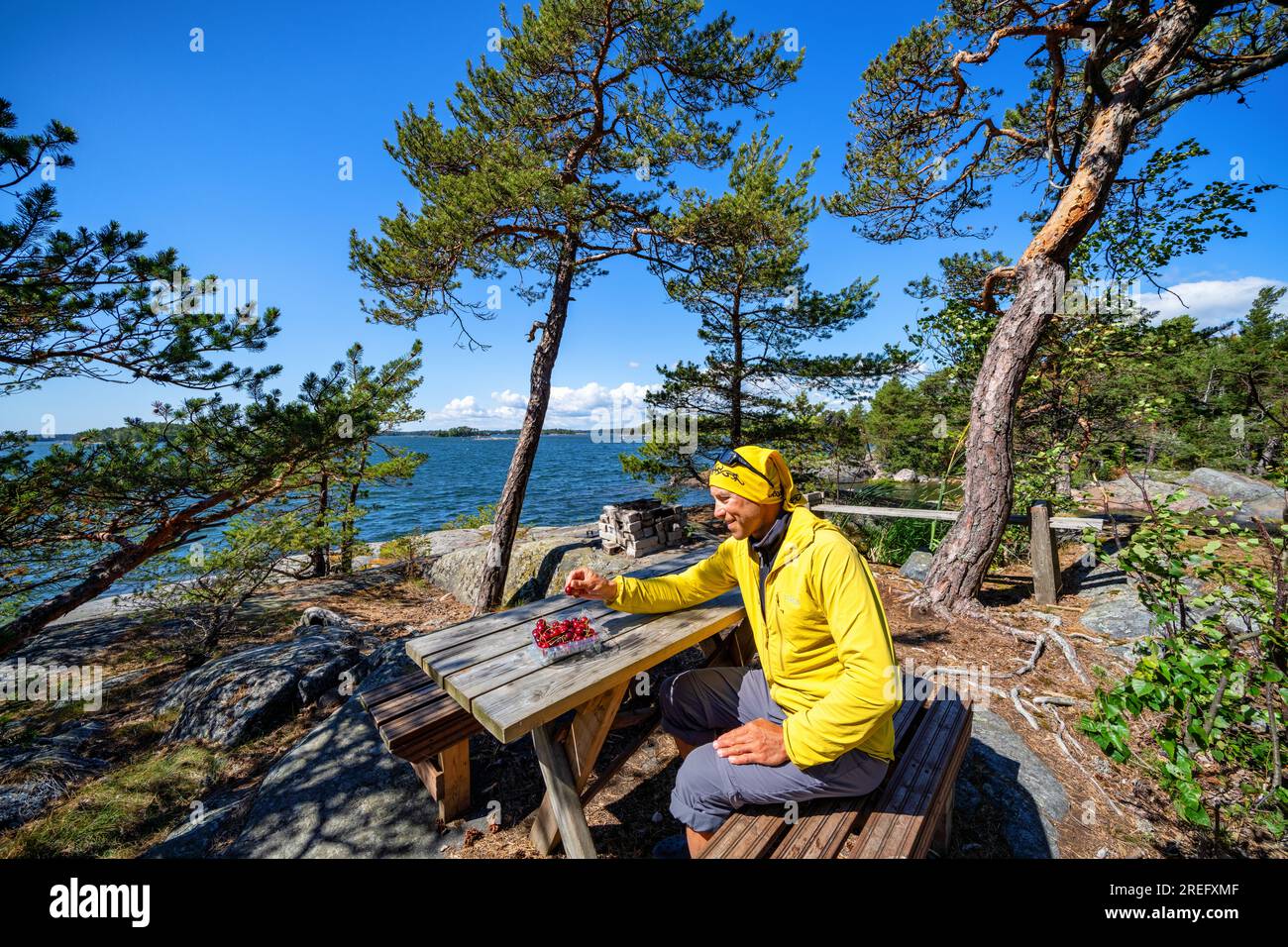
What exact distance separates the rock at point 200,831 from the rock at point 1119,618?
8.06 meters

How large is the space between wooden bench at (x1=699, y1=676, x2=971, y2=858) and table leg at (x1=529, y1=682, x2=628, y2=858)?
825mm

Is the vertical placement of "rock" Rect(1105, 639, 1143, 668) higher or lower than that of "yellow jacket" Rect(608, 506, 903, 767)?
lower

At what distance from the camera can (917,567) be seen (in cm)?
700

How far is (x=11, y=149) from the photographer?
3.11 metres

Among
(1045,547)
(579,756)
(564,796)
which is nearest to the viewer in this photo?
(564,796)

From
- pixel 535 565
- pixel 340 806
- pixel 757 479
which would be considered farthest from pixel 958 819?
pixel 535 565

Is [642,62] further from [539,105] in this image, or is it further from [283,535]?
[283,535]

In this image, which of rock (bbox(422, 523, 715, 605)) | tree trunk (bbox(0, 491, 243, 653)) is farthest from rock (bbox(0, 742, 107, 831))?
rock (bbox(422, 523, 715, 605))

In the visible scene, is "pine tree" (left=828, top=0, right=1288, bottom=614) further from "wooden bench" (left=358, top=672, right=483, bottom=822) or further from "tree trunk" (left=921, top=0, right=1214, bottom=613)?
"wooden bench" (left=358, top=672, right=483, bottom=822)

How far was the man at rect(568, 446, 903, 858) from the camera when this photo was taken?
Answer: 1761mm

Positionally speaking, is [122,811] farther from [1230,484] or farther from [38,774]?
[1230,484]

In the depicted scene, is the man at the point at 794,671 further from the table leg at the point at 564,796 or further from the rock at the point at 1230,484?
the rock at the point at 1230,484

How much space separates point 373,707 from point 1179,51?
9.39 metres

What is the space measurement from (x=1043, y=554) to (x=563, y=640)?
6.45 meters
